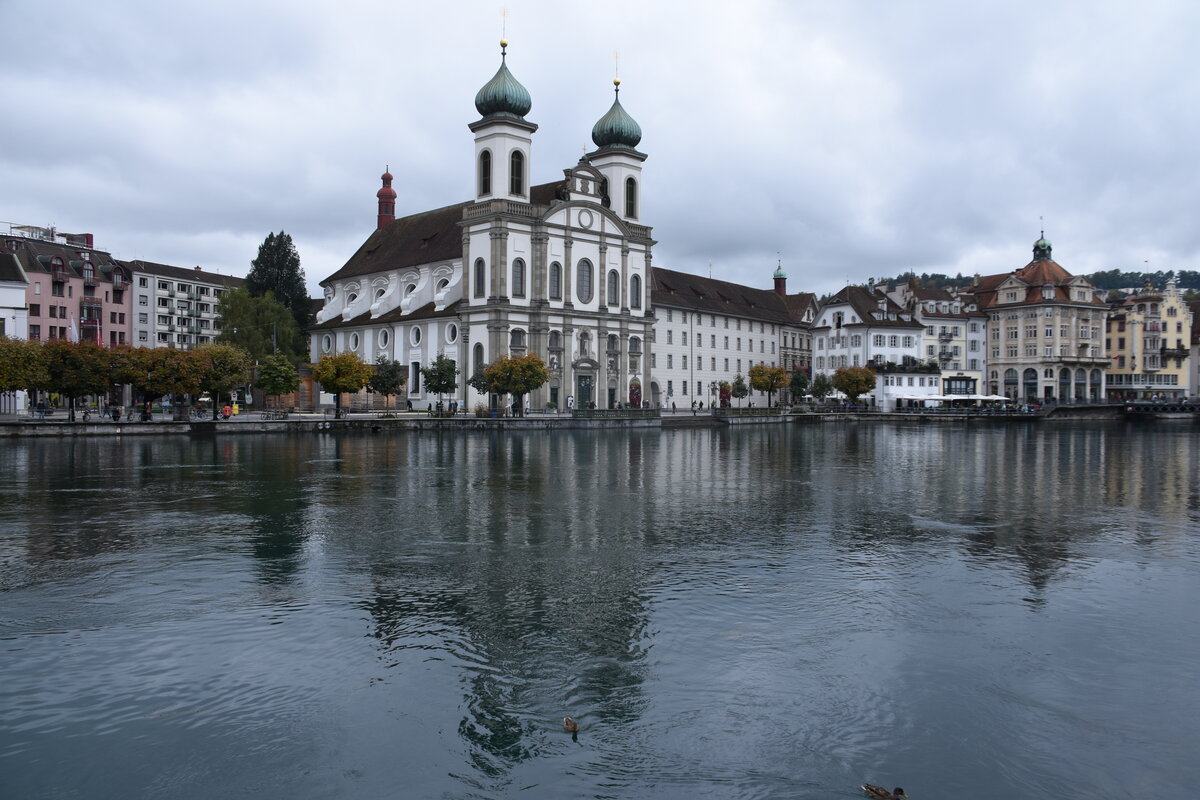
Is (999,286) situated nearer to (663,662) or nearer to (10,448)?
(10,448)

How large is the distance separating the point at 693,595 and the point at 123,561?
10244 mm

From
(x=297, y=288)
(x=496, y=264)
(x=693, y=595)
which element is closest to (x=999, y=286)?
(x=496, y=264)

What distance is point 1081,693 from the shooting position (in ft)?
36.0

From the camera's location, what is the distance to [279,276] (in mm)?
104375

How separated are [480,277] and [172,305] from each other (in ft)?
177

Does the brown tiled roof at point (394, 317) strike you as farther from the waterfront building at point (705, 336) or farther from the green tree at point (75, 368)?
the green tree at point (75, 368)

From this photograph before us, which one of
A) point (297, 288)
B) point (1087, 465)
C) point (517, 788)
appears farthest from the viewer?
point (297, 288)

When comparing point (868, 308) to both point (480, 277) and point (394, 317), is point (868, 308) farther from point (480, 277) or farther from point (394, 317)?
point (394, 317)

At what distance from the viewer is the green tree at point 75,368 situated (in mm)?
56719

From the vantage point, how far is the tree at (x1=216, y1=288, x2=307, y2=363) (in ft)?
285

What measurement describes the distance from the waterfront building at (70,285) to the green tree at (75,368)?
33.8 meters

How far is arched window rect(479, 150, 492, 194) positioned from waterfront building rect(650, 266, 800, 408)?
20.3 metres

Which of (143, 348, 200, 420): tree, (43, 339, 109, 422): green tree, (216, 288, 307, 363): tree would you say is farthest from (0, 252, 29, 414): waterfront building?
(143, 348, 200, 420): tree

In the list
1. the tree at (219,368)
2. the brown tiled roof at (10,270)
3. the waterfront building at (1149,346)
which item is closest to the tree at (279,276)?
the brown tiled roof at (10,270)
